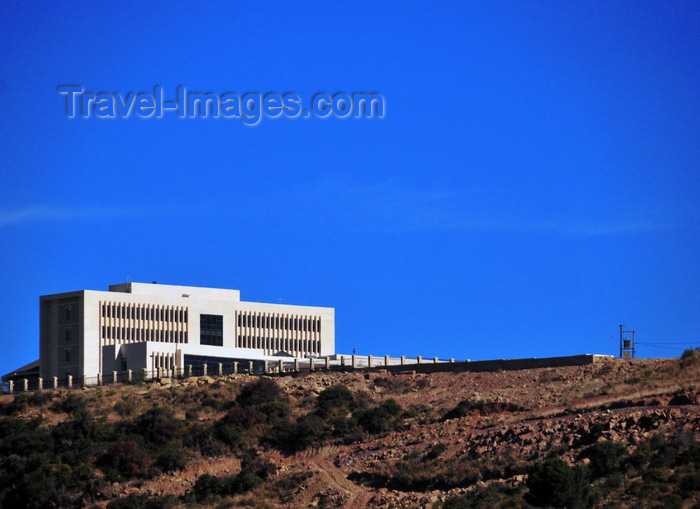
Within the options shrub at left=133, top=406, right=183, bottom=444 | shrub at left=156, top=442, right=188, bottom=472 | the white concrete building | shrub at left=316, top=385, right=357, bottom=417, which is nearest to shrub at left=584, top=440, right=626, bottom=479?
shrub at left=316, top=385, right=357, bottom=417

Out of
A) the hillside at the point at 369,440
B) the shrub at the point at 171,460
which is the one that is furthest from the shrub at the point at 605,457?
the shrub at the point at 171,460

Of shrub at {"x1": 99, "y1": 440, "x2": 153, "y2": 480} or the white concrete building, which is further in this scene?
the white concrete building

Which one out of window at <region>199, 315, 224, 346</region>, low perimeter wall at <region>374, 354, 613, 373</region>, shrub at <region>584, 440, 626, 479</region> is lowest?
shrub at <region>584, 440, 626, 479</region>

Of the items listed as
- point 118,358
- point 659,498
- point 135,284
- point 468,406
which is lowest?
point 659,498

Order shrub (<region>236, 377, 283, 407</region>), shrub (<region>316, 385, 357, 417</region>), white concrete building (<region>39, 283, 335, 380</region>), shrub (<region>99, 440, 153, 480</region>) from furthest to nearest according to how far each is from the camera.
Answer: white concrete building (<region>39, 283, 335, 380</region>) < shrub (<region>236, 377, 283, 407</region>) < shrub (<region>316, 385, 357, 417</region>) < shrub (<region>99, 440, 153, 480</region>)

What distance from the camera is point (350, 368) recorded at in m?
93.4

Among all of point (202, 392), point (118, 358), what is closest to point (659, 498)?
point (202, 392)

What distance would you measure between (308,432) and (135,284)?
63.7 meters

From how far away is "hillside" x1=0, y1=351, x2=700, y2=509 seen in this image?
5381 centimetres

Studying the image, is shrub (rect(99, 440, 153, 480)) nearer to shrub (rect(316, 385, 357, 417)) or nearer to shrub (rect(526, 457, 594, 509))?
shrub (rect(316, 385, 357, 417))

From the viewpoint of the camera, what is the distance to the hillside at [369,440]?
53.8m

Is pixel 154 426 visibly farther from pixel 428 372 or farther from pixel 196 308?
pixel 196 308

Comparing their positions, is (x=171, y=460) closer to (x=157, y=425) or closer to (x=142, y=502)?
(x=157, y=425)

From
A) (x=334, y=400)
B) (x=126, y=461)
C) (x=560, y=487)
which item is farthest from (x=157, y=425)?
(x=560, y=487)
